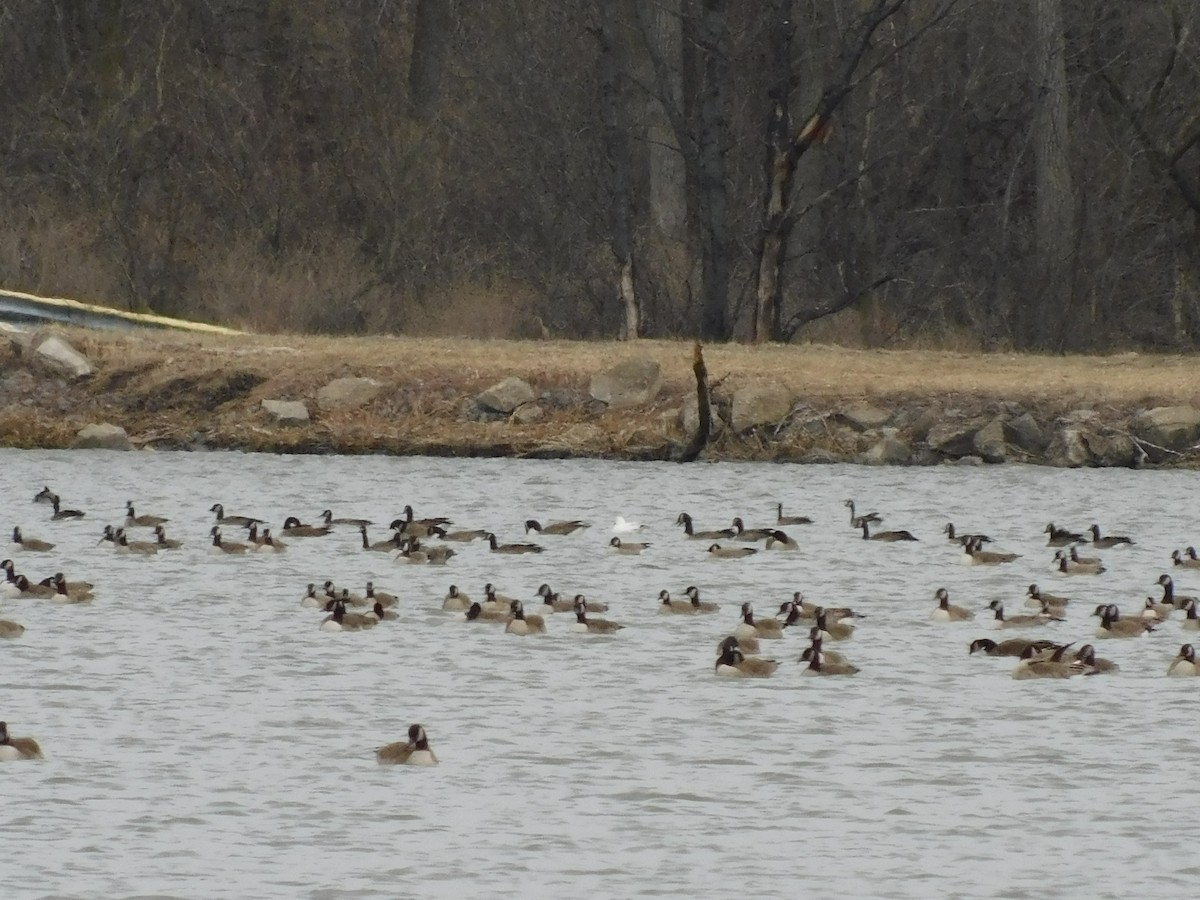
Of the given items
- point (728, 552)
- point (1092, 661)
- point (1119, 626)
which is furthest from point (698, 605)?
point (1092, 661)

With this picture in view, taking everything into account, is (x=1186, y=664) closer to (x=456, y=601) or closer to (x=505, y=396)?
(x=456, y=601)

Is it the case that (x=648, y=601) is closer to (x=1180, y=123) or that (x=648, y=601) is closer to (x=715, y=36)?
(x=715, y=36)

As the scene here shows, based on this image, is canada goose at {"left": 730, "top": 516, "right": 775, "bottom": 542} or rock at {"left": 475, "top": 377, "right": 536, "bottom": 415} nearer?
canada goose at {"left": 730, "top": 516, "right": 775, "bottom": 542}

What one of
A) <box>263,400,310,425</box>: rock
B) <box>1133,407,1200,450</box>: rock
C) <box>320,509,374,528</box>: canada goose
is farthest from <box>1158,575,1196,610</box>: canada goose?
<box>263,400,310,425</box>: rock

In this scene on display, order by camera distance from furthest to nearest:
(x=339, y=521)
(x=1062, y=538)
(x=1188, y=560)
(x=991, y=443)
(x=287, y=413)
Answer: (x=287, y=413), (x=991, y=443), (x=339, y=521), (x=1062, y=538), (x=1188, y=560)

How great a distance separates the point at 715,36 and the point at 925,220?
7648mm

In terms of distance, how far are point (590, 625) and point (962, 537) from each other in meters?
5.37

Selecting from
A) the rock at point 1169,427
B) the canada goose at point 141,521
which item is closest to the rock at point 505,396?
the canada goose at point 141,521

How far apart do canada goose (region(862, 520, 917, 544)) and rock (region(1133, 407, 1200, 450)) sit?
6523mm

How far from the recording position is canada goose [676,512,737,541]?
2186 cm

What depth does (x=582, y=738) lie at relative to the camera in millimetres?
13250

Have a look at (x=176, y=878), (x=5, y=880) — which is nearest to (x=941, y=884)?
(x=176, y=878)

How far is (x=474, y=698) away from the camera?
1459cm

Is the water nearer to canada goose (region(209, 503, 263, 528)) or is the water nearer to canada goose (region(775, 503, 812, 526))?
canada goose (region(775, 503, 812, 526))
